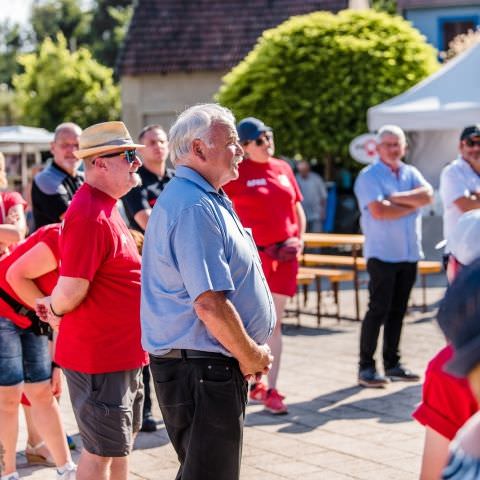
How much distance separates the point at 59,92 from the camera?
45.6 m

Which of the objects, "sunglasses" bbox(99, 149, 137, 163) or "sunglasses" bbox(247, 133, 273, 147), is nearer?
"sunglasses" bbox(99, 149, 137, 163)

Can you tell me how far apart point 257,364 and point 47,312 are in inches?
45.6

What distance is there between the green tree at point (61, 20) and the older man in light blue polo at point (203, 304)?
75.6m

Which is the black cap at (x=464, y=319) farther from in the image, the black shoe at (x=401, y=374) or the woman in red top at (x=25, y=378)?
the black shoe at (x=401, y=374)

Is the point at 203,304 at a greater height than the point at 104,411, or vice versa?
the point at 203,304

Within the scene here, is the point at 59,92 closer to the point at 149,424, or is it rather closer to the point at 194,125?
the point at 149,424

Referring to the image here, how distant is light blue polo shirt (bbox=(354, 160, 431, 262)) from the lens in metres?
8.82

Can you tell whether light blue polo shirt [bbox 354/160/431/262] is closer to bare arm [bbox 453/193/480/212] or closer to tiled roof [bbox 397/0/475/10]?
bare arm [bbox 453/193/480/212]

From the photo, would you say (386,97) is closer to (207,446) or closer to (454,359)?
(207,446)

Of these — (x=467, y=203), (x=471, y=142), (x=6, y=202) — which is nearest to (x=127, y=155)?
(x=6, y=202)

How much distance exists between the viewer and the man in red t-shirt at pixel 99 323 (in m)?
4.95

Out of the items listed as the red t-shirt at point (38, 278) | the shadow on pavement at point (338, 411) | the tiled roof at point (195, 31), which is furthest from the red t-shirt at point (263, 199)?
the tiled roof at point (195, 31)

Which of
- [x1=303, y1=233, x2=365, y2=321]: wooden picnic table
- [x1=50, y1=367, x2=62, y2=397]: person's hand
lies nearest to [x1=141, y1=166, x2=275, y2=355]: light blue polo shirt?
[x1=50, y1=367, x2=62, y2=397]: person's hand

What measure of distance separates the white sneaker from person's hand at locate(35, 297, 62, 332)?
0.97m
